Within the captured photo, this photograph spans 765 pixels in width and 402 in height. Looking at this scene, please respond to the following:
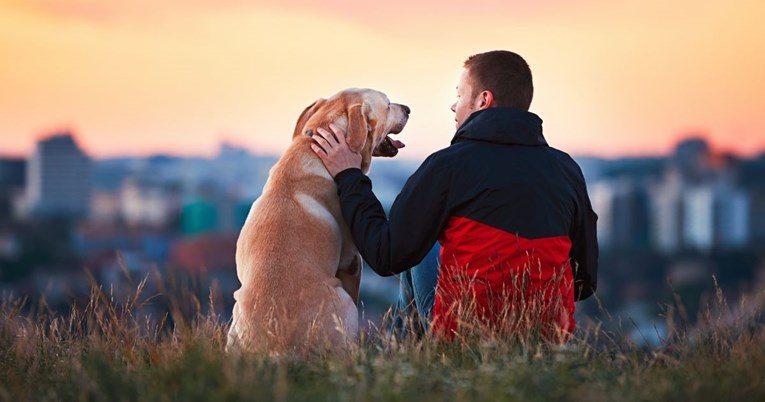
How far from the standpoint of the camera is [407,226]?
4.99 meters

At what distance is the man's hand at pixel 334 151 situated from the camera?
5.51 meters

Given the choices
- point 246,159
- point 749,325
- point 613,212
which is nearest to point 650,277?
point 613,212

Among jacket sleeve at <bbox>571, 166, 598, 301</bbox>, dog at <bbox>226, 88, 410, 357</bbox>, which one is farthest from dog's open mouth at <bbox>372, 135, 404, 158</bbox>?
jacket sleeve at <bbox>571, 166, 598, 301</bbox>

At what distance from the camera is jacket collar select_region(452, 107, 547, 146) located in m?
5.01

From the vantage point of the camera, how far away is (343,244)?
5469 millimetres

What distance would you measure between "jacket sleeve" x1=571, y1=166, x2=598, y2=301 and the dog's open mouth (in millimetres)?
1174

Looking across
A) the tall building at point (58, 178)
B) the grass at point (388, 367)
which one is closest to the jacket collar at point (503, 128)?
the grass at point (388, 367)

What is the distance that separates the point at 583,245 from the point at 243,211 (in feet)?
417

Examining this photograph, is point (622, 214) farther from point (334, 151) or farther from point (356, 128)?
point (334, 151)

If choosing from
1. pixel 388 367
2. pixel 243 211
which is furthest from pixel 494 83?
pixel 243 211

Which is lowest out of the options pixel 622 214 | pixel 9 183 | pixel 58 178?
pixel 622 214

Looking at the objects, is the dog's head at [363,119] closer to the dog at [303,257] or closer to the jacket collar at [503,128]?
the dog at [303,257]

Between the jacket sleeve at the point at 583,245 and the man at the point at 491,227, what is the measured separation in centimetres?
5

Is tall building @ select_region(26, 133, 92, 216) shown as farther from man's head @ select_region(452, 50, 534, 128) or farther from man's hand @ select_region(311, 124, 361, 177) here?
man's head @ select_region(452, 50, 534, 128)
